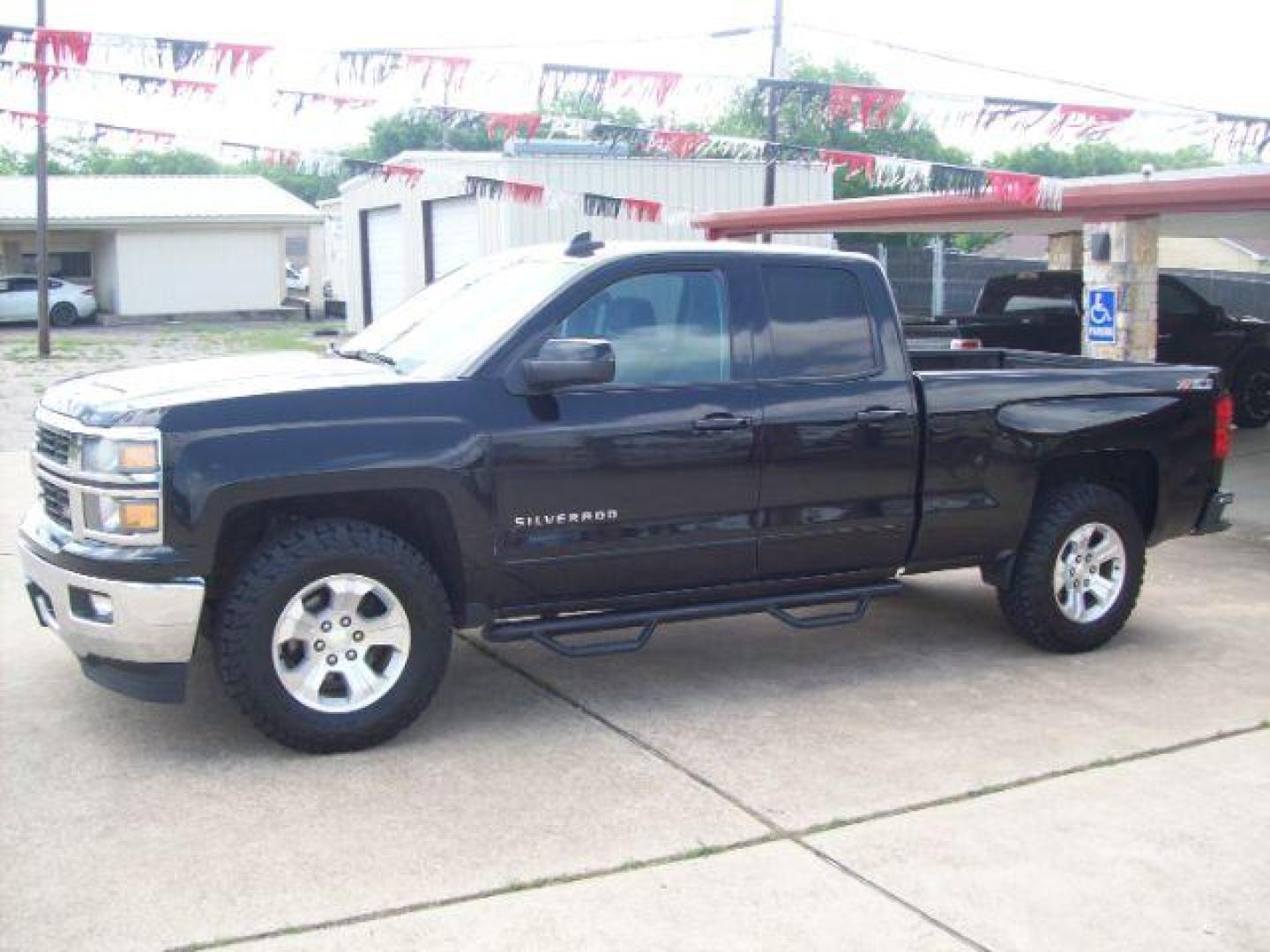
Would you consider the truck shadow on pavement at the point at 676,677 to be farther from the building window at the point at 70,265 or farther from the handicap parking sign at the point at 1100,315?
the building window at the point at 70,265

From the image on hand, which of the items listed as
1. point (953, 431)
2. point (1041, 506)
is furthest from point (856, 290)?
point (1041, 506)

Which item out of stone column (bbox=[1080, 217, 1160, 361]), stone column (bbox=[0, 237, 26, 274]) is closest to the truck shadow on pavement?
stone column (bbox=[1080, 217, 1160, 361])

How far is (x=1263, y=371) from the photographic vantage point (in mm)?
17062

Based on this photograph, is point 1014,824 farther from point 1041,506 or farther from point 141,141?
point 141,141

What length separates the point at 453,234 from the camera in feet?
84.6

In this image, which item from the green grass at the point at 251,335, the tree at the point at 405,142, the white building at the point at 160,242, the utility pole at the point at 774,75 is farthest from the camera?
the tree at the point at 405,142

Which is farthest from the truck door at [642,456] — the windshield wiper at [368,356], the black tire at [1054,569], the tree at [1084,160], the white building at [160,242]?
the tree at [1084,160]

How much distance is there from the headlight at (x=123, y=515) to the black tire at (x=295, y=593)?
0.40 m

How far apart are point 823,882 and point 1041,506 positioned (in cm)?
310

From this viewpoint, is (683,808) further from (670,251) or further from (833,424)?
(670,251)

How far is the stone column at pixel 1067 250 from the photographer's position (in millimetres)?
19547

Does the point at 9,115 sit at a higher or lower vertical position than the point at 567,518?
higher

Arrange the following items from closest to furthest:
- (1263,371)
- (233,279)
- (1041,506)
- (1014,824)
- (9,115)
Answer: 1. (1014,824)
2. (1041,506)
3. (9,115)
4. (1263,371)
5. (233,279)

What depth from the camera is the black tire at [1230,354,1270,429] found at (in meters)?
17.0
